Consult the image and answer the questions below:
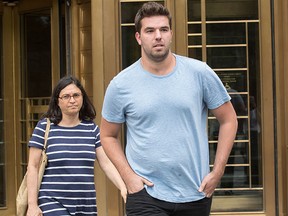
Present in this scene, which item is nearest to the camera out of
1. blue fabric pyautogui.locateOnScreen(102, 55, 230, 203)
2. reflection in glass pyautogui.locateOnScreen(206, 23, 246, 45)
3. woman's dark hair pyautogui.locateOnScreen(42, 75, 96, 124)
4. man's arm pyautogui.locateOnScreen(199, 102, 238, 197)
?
blue fabric pyautogui.locateOnScreen(102, 55, 230, 203)

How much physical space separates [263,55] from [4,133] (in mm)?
3338

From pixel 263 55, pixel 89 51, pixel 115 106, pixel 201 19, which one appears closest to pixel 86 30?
pixel 89 51

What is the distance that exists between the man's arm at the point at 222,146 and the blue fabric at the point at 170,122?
0.13ft

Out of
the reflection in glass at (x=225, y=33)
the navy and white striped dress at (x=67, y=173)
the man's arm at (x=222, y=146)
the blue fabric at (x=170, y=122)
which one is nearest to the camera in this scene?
the blue fabric at (x=170, y=122)

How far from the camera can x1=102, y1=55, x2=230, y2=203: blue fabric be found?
3.14 metres

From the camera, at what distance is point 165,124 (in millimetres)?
3141

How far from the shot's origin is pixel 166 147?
3.15 meters

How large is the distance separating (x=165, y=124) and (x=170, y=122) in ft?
0.09

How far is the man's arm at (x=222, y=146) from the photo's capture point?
325cm

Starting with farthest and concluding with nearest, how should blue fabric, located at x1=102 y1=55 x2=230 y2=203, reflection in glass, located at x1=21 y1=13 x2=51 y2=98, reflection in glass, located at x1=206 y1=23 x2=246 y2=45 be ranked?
reflection in glass, located at x1=21 y1=13 x2=51 y2=98 → reflection in glass, located at x1=206 y1=23 x2=246 y2=45 → blue fabric, located at x1=102 y1=55 x2=230 y2=203

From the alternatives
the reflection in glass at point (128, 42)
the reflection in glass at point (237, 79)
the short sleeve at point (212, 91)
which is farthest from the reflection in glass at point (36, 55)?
the short sleeve at point (212, 91)

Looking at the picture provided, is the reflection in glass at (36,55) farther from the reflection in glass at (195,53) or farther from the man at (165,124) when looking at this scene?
the man at (165,124)

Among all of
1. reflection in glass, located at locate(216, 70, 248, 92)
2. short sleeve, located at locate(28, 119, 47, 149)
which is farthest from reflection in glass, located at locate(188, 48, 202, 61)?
short sleeve, located at locate(28, 119, 47, 149)

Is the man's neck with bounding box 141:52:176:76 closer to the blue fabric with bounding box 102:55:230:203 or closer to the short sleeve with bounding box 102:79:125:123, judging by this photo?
the blue fabric with bounding box 102:55:230:203
